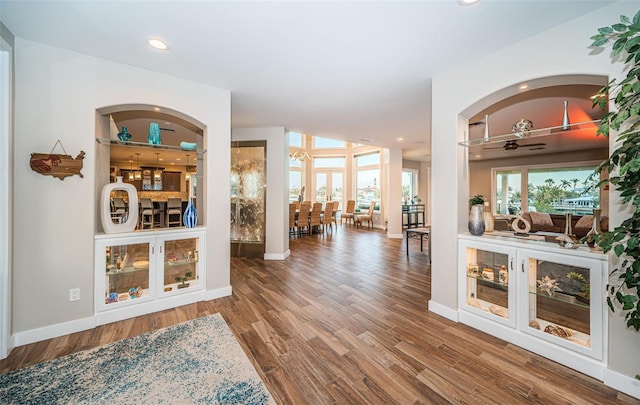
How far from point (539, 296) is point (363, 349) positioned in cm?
167

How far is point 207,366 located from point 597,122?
3.62 metres

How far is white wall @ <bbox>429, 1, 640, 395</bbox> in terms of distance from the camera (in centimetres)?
176

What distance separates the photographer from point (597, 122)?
191cm

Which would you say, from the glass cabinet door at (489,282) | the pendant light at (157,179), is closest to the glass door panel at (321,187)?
the pendant light at (157,179)

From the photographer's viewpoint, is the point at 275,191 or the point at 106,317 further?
the point at 275,191

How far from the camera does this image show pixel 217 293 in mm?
3271

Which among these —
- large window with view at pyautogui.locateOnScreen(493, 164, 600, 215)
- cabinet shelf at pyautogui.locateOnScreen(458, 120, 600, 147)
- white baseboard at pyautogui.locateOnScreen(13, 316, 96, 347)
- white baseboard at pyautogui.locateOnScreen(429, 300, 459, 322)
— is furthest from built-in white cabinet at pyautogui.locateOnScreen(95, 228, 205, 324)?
large window with view at pyautogui.locateOnScreen(493, 164, 600, 215)

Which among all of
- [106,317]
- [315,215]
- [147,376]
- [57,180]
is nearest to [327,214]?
[315,215]

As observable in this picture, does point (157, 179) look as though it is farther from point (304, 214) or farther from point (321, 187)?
point (321, 187)

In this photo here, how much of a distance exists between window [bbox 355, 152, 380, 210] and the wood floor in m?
6.81

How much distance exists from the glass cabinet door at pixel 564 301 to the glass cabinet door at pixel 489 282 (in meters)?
0.13

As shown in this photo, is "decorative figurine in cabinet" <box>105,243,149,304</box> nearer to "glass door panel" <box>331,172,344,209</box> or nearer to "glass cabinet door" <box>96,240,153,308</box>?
"glass cabinet door" <box>96,240,153,308</box>

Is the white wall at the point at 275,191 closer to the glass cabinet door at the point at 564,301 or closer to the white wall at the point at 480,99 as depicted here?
the white wall at the point at 480,99

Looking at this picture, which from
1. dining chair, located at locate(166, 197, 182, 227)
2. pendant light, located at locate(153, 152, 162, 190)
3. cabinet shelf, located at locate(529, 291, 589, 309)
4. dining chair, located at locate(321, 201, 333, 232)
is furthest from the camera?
pendant light, located at locate(153, 152, 162, 190)
